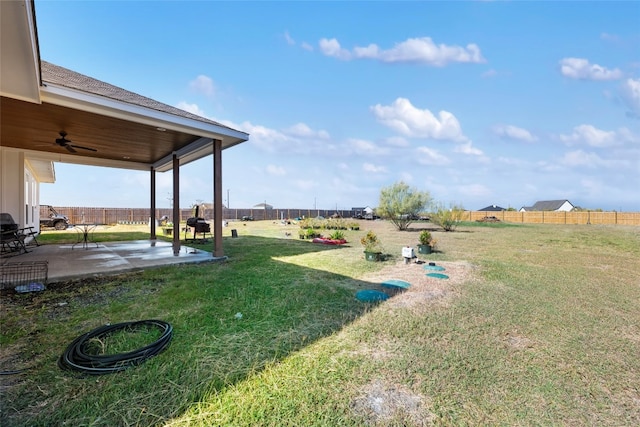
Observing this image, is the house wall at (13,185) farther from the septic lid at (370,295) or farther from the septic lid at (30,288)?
the septic lid at (370,295)

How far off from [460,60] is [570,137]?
2379 cm

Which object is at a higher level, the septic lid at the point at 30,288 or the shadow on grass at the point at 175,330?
the septic lid at the point at 30,288

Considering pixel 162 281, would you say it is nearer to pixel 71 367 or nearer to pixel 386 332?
pixel 71 367

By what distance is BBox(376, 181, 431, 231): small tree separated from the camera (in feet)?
55.6

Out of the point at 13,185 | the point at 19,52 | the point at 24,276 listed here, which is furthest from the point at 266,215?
the point at 19,52

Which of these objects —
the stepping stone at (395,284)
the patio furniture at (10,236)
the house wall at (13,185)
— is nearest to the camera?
the stepping stone at (395,284)

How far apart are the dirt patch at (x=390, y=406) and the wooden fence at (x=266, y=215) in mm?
18913

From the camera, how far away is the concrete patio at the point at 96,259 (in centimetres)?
479

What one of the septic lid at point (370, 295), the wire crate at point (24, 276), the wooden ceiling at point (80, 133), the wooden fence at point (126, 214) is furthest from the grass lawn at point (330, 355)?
the wooden fence at point (126, 214)

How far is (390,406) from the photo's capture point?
5.55 feet

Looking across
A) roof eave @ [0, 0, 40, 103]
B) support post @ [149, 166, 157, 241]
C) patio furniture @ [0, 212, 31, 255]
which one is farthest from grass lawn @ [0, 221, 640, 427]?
support post @ [149, 166, 157, 241]

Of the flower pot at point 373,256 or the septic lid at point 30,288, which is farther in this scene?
the flower pot at point 373,256

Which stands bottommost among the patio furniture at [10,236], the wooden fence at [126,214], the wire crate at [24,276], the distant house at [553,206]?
the wire crate at [24,276]

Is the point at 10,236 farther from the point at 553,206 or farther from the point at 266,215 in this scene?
the point at 553,206
